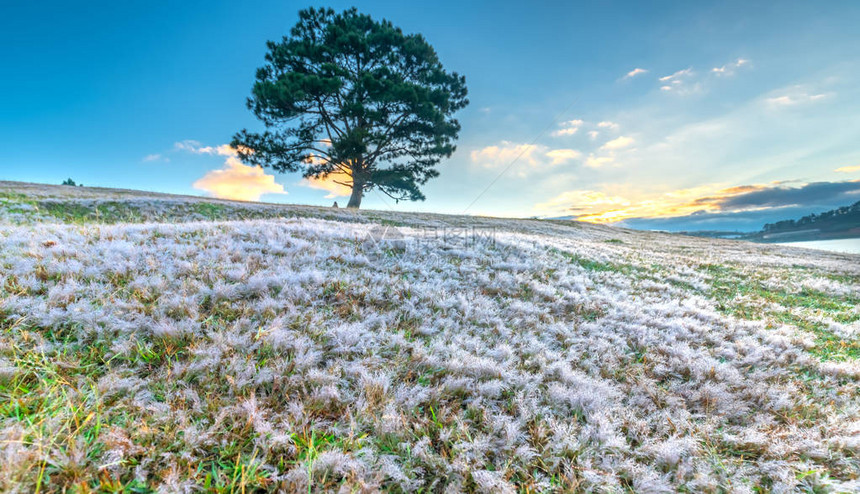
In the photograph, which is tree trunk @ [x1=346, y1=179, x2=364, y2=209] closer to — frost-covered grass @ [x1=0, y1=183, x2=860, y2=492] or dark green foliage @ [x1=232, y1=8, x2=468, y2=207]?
dark green foliage @ [x1=232, y1=8, x2=468, y2=207]

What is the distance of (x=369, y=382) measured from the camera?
11.5ft

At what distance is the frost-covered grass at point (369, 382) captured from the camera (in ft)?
8.38

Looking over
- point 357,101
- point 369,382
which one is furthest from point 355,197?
point 369,382

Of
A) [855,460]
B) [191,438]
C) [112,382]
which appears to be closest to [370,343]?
[191,438]

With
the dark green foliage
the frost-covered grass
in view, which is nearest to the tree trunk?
the dark green foliage

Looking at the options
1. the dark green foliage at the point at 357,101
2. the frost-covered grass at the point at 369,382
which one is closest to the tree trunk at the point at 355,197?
the dark green foliage at the point at 357,101

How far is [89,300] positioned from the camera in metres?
4.18

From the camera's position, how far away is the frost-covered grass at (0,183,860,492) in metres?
2.55

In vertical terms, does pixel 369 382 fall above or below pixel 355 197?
below

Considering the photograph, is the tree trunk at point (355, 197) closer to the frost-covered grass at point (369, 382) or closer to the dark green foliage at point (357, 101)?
the dark green foliage at point (357, 101)

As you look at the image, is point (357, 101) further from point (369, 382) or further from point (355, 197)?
point (369, 382)

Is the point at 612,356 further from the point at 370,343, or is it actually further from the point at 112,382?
the point at 112,382

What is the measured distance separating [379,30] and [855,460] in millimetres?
38079

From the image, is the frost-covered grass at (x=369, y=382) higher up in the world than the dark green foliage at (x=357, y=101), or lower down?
lower down
